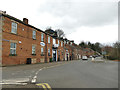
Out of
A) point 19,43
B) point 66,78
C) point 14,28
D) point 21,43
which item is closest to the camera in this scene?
point 66,78

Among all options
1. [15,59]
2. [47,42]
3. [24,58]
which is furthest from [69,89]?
[47,42]

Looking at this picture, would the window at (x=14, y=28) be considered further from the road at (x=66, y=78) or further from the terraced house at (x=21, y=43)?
the road at (x=66, y=78)

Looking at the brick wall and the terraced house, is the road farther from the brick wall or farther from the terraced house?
the terraced house

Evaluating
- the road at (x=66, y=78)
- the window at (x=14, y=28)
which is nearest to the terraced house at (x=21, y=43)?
the window at (x=14, y=28)

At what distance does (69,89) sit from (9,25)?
47.4 ft

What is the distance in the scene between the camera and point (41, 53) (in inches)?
914

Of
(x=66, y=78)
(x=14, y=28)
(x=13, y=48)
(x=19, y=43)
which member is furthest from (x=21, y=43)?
(x=66, y=78)

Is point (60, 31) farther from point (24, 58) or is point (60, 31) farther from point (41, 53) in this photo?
point (24, 58)

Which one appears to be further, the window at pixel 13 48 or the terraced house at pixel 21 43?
the window at pixel 13 48

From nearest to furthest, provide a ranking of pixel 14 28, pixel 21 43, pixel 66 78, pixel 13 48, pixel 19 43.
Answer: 1. pixel 66 78
2. pixel 13 48
3. pixel 14 28
4. pixel 19 43
5. pixel 21 43

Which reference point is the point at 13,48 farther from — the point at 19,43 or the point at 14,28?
the point at 14,28

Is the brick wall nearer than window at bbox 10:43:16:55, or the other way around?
the brick wall

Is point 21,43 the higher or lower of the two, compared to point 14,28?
lower

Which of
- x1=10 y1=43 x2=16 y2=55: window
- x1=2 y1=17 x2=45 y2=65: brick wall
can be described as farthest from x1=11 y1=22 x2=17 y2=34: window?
x1=10 y1=43 x2=16 y2=55: window
